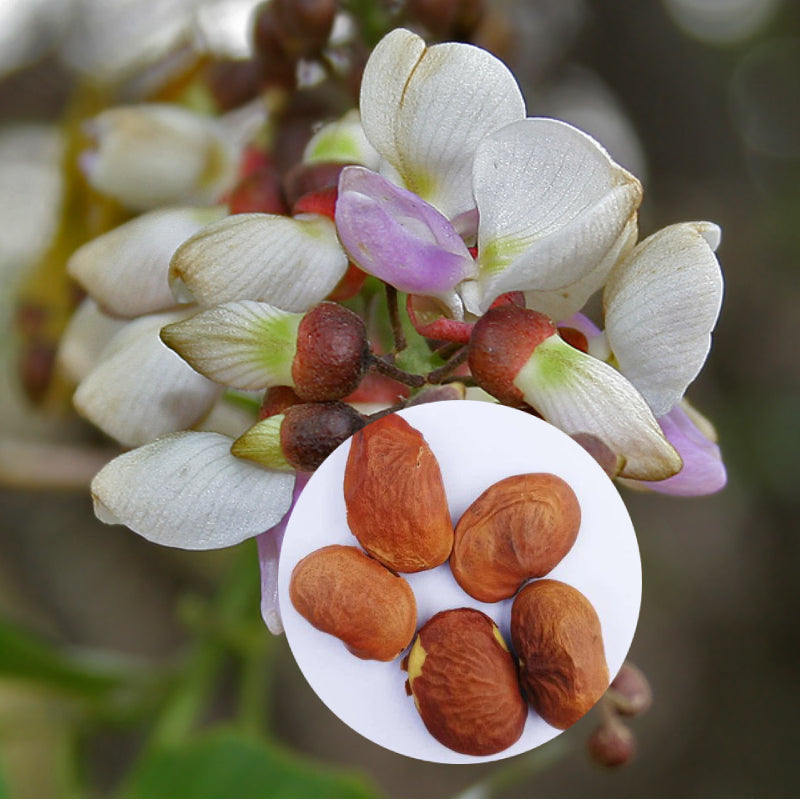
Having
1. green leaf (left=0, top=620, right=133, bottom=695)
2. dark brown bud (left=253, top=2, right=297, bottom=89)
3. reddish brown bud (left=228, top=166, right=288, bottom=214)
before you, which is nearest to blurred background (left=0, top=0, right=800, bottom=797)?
green leaf (left=0, top=620, right=133, bottom=695)

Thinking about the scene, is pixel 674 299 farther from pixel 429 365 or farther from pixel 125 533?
pixel 125 533

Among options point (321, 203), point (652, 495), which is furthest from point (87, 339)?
point (652, 495)

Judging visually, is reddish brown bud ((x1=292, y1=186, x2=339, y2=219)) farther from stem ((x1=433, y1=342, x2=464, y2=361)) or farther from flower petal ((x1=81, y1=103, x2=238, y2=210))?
flower petal ((x1=81, y1=103, x2=238, y2=210))

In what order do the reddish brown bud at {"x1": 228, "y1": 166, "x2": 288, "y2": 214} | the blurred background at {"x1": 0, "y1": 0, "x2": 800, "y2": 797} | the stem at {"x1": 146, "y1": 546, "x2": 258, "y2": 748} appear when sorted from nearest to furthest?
the reddish brown bud at {"x1": 228, "y1": 166, "x2": 288, "y2": 214} < the stem at {"x1": 146, "y1": 546, "x2": 258, "y2": 748} < the blurred background at {"x1": 0, "y1": 0, "x2": 800, "y2": 797}

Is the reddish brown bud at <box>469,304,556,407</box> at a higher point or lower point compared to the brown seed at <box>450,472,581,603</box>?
higher

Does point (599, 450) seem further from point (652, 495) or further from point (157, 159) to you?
point (652, 495)

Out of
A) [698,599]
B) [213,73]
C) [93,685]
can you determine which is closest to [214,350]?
[213,73]
